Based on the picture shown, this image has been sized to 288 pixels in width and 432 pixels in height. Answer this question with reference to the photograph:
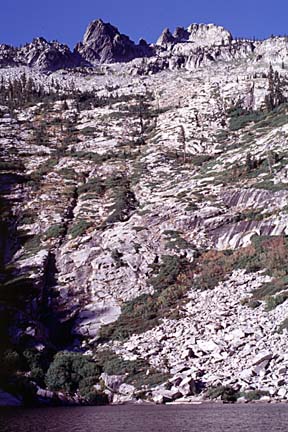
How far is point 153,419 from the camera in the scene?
92.7 ft

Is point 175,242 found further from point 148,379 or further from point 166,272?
point 148,379

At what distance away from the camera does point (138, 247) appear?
5959 cm

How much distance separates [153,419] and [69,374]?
14639 millimetres

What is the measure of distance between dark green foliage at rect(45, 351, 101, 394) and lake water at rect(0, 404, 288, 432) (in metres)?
5.71

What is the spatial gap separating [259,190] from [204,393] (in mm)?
33891

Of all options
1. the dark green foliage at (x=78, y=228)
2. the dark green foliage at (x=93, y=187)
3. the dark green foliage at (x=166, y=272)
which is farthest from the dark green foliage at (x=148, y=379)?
the dark green foliage at (x=93, y=187)

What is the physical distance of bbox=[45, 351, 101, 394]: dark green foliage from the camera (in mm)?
40906

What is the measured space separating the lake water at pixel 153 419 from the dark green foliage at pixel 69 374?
5.71m

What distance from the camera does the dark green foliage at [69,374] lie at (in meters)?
40.9

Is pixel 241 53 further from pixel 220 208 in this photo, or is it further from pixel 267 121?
pixel 220 208

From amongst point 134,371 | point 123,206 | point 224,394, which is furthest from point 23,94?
point 224,394

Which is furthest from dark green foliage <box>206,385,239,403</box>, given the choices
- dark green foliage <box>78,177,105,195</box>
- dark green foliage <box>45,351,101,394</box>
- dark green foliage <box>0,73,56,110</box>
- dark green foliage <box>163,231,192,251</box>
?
dark green foliage <box>0,73,56,110</box>

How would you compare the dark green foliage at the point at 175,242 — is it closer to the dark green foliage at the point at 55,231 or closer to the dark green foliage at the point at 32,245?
the dark green foliage at the point at 55,231

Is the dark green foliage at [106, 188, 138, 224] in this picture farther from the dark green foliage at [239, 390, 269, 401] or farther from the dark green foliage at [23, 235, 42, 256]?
the dark green foliage at [239, 390, 269, 401]
